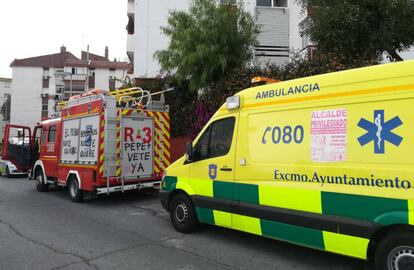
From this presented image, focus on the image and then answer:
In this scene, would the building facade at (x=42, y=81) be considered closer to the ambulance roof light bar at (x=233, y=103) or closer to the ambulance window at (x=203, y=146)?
the ambulance window at (x=203, y=146)

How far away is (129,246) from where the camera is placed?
636cm

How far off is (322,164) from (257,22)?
51.1ft

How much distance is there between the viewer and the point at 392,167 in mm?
4301

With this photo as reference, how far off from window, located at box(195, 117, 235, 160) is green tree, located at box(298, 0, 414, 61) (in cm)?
553

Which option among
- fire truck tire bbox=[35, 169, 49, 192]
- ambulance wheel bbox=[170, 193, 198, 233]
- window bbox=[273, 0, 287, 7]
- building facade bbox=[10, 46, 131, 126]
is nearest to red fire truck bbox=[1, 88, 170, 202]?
fire truck tire bbox=[35, 169, 49, 192]

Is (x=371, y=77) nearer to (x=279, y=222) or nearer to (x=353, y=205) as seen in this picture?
(x=353, y=205)

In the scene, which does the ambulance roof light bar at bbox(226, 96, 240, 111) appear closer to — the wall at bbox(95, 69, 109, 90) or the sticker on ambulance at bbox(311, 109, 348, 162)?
the sticker on ambulance at bbox(311, 109, 348, 162)

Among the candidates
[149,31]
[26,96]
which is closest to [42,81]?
[26,96]

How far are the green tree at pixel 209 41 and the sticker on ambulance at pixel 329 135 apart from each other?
8.33 meters

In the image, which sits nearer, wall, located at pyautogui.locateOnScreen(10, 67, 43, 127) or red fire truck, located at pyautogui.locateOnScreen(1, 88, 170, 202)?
red fire truck, located at pyautogui.locateOnScreen(1, 88, 170, 202)

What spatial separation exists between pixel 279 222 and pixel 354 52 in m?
7.25

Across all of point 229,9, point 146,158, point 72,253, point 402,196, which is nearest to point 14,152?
Result: point 146,158

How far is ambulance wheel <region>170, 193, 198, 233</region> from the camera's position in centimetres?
705

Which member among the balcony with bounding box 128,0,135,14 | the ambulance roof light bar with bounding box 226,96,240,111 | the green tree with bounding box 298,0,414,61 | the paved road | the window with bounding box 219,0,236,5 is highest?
the balcony with bounding box 128,0,135,14
